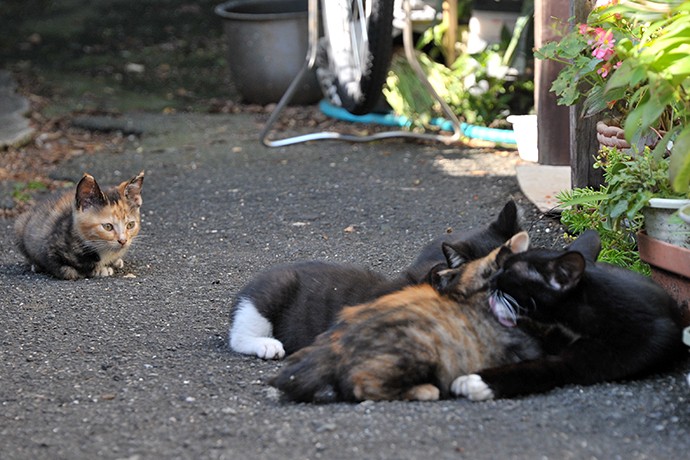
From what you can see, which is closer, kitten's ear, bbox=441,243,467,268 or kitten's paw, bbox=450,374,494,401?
kitten's paw, bbox=450,374,494,401

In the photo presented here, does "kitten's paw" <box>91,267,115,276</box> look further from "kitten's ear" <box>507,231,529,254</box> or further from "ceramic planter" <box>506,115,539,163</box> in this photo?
"ceramic planter" <box>506,115,539,163</box>

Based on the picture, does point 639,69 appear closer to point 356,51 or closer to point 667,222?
point 667,222

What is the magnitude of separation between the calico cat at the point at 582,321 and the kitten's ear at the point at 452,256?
0.36m

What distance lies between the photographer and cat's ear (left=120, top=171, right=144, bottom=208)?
544 centimetres

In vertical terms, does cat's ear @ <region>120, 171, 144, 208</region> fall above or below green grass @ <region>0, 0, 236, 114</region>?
above

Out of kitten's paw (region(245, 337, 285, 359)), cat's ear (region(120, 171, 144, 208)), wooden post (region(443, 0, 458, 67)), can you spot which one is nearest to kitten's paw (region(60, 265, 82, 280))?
cat's ear (region(120, 171, 144, 208))

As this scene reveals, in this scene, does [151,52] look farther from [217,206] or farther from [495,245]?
[495,245]

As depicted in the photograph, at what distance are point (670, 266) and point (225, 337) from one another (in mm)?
1805

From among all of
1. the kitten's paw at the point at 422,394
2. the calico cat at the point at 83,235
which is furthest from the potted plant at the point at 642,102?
the calico cat at the point at 83,235

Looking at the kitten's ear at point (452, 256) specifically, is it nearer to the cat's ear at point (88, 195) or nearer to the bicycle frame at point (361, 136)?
the cat's ear at point (88, 195)

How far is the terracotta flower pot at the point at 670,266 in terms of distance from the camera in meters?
3.68

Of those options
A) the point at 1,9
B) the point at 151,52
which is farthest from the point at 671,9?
the point at 1,9

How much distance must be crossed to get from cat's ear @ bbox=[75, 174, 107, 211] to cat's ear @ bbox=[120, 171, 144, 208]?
0.19 m

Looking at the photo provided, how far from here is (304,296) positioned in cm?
400
